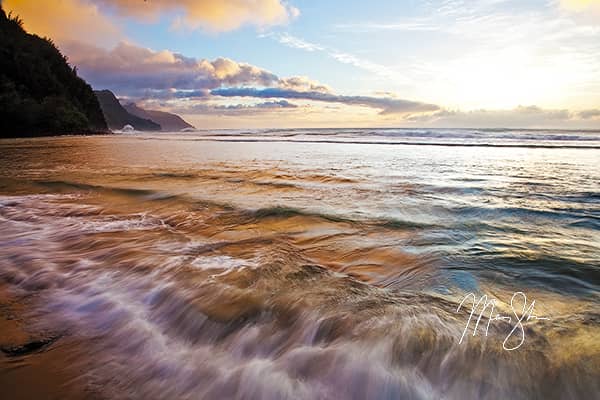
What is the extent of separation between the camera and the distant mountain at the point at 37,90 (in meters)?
43.8

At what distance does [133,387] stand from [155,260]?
1607 millimetres

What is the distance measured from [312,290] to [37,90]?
231 feet

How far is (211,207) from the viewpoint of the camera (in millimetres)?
5059

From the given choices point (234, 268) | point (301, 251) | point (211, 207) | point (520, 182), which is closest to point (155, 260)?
point (234, 268)

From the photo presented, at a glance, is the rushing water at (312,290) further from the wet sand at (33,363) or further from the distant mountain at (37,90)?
the distant mountain at (37,90)

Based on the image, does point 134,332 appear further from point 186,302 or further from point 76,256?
point 76,256

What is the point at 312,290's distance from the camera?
2.48 meters
